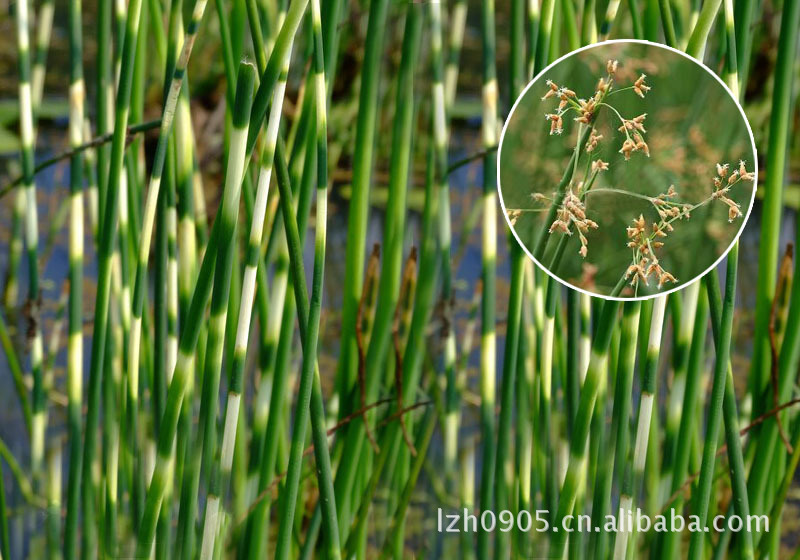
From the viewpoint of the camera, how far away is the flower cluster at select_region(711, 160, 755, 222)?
0.28 m

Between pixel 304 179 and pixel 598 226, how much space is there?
4.3 inches

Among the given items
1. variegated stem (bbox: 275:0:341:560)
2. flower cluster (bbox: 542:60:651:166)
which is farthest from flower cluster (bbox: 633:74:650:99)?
variegated stem (bbox: 275:0:341:560)

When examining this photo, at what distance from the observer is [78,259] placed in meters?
0.34

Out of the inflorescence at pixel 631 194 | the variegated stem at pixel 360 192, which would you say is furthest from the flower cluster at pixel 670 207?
the variegated stem at pixel 360 192

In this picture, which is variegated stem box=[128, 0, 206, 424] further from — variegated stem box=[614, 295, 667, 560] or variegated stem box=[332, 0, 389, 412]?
variegated stem box=[614, 295, 667, 560]

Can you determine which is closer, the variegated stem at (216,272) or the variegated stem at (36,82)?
the variegated stem at (216,272)

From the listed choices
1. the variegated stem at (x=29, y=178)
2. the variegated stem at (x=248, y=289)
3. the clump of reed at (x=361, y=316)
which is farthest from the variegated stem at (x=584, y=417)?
the variegated stem at (x=29, y=178)

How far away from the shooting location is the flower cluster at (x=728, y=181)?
11.2 inches

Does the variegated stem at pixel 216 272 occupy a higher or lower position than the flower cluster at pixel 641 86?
lower

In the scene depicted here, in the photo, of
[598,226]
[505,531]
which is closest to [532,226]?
[598,226]

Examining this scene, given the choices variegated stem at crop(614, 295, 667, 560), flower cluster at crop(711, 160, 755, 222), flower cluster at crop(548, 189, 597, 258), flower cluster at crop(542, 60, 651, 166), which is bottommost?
variegated stem at crop(614, 295, 667, 560)

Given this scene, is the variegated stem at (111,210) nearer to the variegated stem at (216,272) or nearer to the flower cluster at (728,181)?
the variegated stem at (216,272)

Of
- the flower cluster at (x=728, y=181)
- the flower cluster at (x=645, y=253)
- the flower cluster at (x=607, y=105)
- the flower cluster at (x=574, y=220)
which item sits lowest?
→ the flower cluster at (x=645, y=253)

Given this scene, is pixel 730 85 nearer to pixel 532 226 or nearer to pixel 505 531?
pixel 532 226
